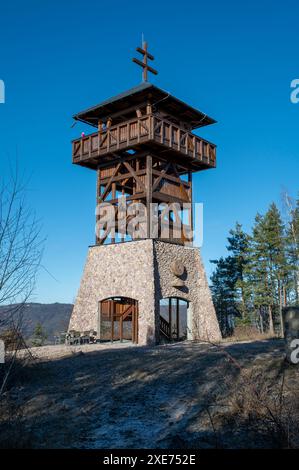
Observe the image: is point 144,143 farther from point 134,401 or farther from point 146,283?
point 134,401

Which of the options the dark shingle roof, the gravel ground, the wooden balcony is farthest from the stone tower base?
the dark shingle roof

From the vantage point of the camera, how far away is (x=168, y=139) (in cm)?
1950

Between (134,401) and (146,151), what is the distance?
13538 mm

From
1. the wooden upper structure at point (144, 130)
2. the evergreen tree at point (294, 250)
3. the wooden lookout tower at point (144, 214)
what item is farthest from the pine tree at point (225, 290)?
the wooden upper structure at point (144, 130)

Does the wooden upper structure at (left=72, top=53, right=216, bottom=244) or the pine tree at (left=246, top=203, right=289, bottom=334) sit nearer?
the wooden upper structure at (left=72, top=53, right=216, bottom=244)

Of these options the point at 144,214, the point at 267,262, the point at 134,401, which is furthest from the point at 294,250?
the point at 134,401

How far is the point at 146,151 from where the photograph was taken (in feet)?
65.5

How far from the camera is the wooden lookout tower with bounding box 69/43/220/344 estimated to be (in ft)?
62.1

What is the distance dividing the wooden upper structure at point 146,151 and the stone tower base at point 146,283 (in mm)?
764

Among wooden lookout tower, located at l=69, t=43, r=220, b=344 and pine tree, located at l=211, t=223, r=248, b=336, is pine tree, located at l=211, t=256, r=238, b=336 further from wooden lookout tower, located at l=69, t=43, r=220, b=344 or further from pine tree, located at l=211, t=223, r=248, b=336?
wooden lookout tower, located at l=69, t=43, r=220, b=344

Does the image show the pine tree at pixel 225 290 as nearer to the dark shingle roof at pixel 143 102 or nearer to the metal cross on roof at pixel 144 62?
the dark shingle roof at pixel 143 102

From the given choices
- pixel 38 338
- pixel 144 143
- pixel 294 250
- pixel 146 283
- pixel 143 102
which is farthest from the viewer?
pixel 294 250

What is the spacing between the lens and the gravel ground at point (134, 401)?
650 cm
